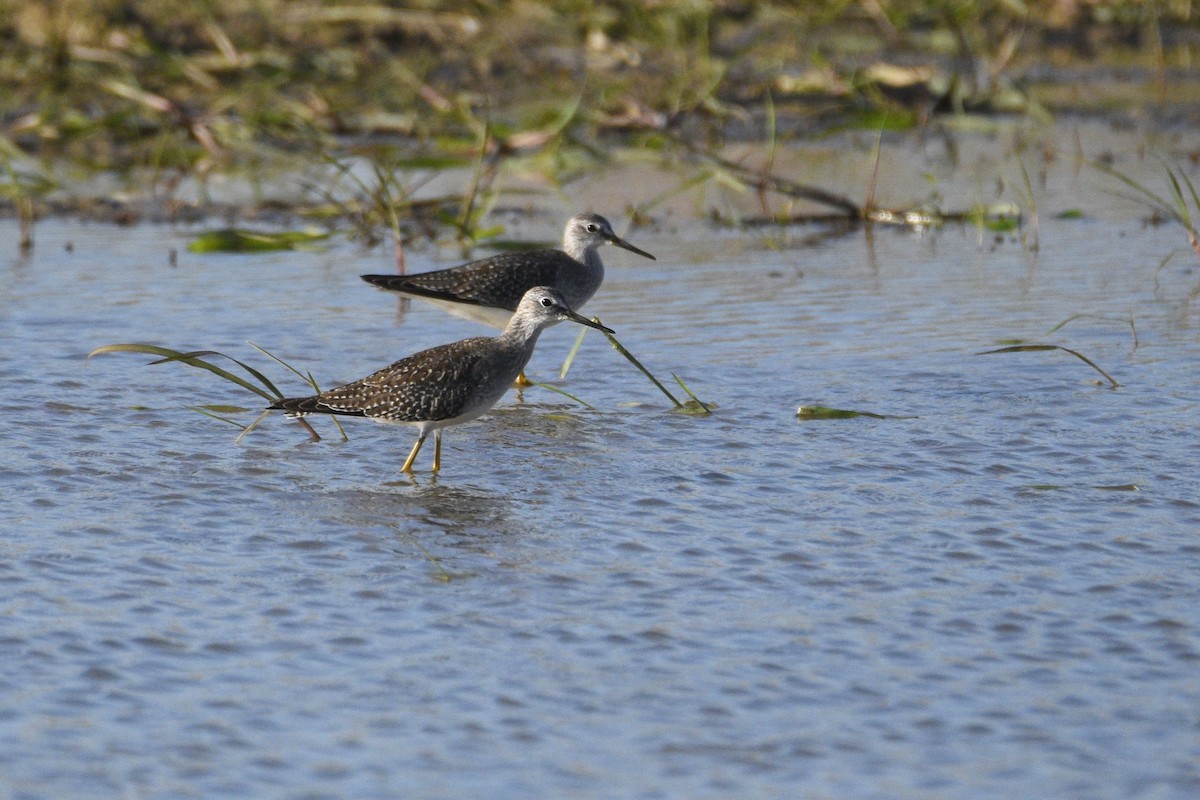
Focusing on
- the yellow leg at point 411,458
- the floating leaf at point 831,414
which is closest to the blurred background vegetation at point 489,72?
the floating leaf at point 831,414

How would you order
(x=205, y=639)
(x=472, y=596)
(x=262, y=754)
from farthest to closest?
1. (x=472, y=596)
2. (x=205, y=639)
3. (x=262, y=754)

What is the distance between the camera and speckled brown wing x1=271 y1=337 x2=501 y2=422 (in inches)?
314

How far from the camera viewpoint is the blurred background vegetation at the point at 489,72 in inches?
622

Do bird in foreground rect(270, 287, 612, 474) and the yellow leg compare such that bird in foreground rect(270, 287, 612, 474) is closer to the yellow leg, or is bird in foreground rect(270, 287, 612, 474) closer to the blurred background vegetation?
the yellow leg

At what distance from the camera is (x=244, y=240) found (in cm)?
1283

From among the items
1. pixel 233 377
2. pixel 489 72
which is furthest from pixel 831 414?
pixel 489 72

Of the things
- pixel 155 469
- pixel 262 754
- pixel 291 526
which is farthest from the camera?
pixel 155 469

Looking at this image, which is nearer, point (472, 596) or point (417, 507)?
point (472, 596)

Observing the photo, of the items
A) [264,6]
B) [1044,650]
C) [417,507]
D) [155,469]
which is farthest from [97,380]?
[264,6]

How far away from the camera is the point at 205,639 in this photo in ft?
18.6

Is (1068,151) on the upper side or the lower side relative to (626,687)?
upper

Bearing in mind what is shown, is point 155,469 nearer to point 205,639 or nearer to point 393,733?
point 205,639

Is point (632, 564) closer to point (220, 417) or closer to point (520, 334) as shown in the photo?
point (520, 334)

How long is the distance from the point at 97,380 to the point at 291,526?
303cm
